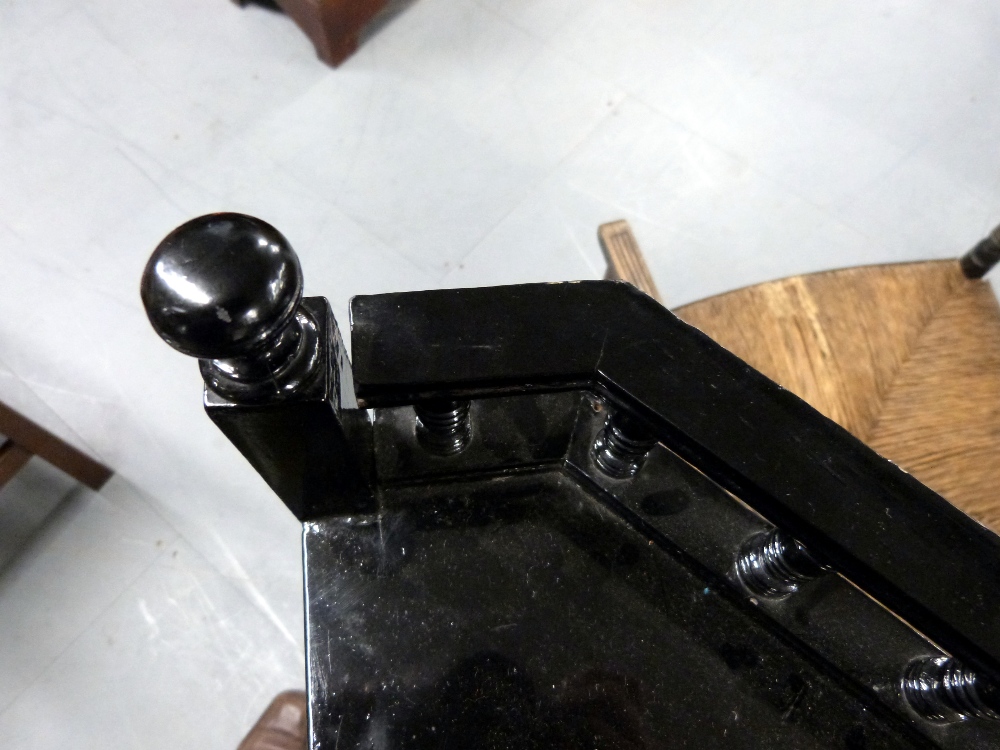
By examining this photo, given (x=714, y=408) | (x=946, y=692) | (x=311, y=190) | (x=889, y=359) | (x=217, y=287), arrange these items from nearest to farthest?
(x=217, y=287) < (x=714, y=408) < (x=946, y=692) < (x=889, y=359) < (x=311, y=190)

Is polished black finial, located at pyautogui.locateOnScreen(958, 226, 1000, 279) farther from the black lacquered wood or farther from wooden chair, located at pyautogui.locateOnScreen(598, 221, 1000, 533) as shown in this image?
the black lacquered wood

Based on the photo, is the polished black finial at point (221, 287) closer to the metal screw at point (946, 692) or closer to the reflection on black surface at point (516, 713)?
the reflection on black surface at point (516, 713)

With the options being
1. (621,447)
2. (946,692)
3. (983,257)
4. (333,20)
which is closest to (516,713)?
(621,447)

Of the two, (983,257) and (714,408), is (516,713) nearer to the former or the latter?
(714,408)

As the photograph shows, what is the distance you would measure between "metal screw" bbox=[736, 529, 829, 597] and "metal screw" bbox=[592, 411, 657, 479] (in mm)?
139

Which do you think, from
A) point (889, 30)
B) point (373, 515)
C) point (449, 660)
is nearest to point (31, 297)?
point (373, 515)

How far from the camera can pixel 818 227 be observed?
6.86 ft

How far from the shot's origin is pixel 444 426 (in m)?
0.70

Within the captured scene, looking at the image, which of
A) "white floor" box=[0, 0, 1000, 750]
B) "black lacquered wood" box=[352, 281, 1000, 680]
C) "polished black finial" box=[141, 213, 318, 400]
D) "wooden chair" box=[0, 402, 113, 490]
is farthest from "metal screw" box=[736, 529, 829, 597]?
"wooden chair" box=[0, 402, 113, 490]

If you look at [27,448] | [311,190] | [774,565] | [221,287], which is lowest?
[311,190]

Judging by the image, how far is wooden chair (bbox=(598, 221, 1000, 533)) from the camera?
1.22m

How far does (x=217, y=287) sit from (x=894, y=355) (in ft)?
4.04

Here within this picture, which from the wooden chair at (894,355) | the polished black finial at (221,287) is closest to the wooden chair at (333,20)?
the wooden chair at (894,355)

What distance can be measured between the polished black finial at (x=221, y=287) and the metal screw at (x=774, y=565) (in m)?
0.48
